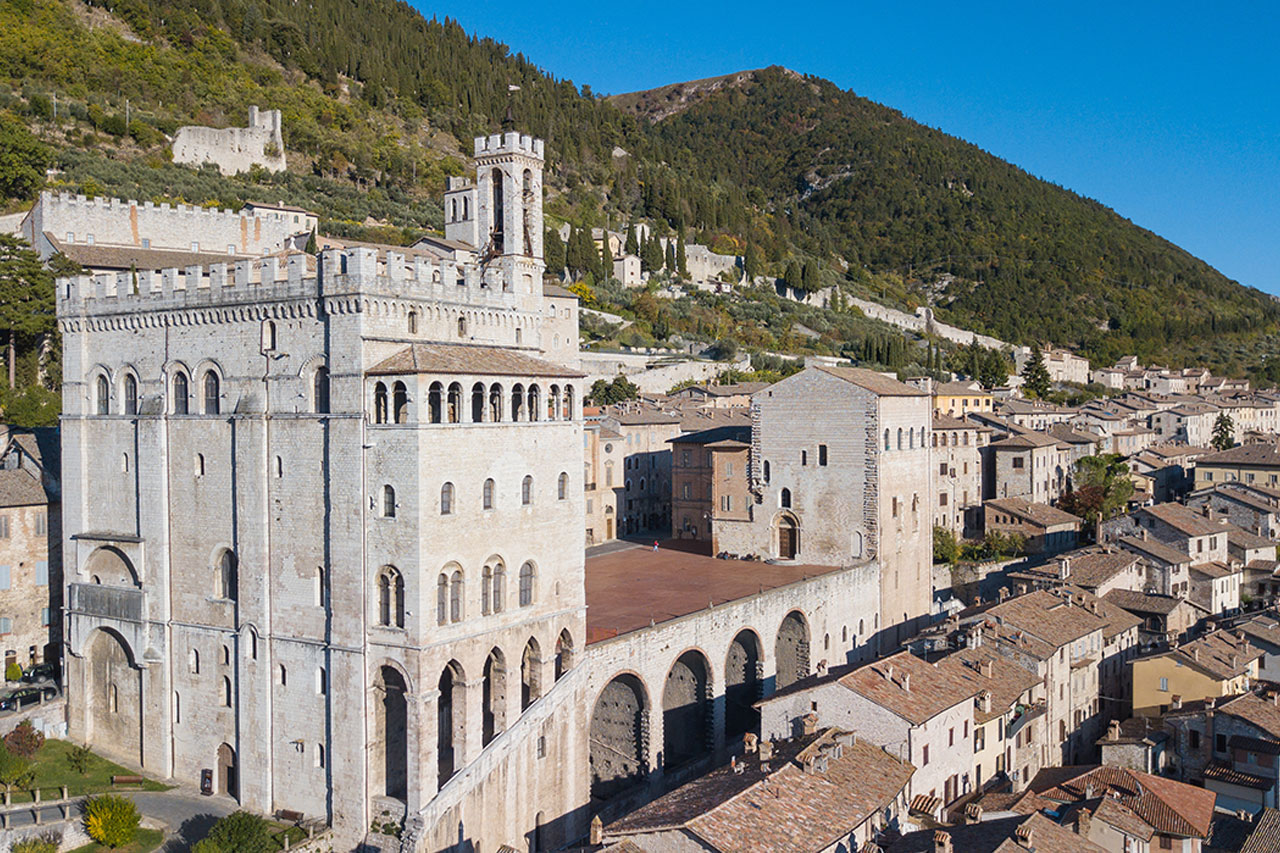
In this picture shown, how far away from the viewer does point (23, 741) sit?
30688 millimetres

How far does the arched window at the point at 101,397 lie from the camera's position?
33031 millimetres

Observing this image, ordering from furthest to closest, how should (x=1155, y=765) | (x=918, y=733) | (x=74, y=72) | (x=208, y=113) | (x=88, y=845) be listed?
(x=208, y=113), (x=74, y=72), (x=1155, y=765), (x=918, y=733), (x=88, y=845)

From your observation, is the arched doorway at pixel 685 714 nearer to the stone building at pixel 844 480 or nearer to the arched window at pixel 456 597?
the stone building at pixel 844 480

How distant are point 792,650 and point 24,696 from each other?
26.4 meters

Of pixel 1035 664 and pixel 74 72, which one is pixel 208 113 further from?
pixel 1035 664

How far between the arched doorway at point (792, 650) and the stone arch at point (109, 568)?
2265 cm

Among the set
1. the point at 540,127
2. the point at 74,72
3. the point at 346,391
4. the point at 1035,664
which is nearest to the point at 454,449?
the point at 346,391

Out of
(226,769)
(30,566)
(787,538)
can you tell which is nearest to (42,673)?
(30,566)

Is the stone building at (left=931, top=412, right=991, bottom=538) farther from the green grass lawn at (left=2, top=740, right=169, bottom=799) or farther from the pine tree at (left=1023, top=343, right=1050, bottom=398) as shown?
the pine tree at (left=1023, top=343, right=1050, bottom=398)

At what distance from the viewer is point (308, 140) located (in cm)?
10862

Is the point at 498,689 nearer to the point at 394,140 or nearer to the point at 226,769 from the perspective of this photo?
the point at 226,769

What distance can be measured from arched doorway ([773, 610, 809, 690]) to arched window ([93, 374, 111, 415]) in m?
24.5

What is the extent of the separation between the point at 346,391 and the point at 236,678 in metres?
8.91

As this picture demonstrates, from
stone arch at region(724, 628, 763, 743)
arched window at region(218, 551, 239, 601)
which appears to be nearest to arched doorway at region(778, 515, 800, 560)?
stone arch at region(724, 628, 763, 743)
